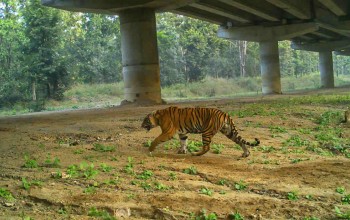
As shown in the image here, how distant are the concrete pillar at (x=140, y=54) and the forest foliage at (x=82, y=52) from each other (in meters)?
9.28

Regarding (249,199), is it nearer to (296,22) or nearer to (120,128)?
(120,128)

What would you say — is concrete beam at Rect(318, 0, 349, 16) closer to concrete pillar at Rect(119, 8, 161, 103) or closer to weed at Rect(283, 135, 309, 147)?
concrete pillar at Rect(119, 8, 161, 103)

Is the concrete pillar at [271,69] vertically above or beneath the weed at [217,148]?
above

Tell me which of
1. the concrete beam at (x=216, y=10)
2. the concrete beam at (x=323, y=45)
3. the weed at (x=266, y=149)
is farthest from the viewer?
the concrete beam at (x=323, y=45)

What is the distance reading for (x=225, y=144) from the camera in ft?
35.6

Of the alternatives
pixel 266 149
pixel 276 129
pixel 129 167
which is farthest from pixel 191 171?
pixel 276 129

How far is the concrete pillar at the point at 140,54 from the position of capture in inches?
897

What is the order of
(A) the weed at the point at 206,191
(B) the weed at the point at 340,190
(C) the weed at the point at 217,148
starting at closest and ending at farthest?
(A) the weed at the point at 206,191, (B) the weed at the point at 340,190, (C) the weed at the point at 217,148

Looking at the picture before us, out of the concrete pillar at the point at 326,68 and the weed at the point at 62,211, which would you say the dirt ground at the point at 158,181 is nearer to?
the weed at the point at 62,211

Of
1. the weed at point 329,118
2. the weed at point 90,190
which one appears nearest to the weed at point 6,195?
the weed at point 90,190

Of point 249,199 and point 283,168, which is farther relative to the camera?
point 283,168

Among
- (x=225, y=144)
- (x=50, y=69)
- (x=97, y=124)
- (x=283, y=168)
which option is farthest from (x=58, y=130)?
(x=50, y=69)

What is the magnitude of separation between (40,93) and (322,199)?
31.3 meters

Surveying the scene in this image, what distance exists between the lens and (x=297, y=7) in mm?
29172
